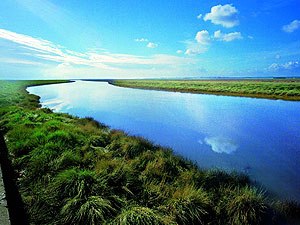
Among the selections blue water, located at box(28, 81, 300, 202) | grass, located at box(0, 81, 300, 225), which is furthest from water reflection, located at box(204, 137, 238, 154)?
grass, located at box(0, 81, 300, 225)

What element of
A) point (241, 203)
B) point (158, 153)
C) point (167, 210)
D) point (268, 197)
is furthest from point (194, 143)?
point (167, 210)

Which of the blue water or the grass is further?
the blue water

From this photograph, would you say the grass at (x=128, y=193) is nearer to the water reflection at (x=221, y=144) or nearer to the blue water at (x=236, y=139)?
the blue water at (x=236, y=139)

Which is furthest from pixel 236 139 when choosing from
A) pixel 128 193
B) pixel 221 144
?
pixel 128 193

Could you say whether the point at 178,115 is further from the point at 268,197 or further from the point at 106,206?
the point at 106,206

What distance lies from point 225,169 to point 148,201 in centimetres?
448

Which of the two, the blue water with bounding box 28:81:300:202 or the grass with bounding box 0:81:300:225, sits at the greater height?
the grass with bounding box 0:81:300:225

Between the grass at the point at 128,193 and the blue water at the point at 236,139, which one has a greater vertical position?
the grass at the point at 128,193

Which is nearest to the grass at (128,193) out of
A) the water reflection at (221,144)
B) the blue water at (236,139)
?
the blue water at (236,139)

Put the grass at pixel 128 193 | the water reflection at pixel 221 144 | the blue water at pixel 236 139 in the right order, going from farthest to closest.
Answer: the water reflection at pixel 221 144 → the blue water at pixel 236 139 → the grass at pixel 128 193

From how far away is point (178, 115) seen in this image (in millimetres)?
22891

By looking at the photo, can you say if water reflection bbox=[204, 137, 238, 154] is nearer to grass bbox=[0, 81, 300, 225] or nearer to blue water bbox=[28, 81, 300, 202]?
blue water bbox=[28, 81, 300, 202]

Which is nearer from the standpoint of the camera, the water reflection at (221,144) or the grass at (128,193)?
the grass at (128,193)

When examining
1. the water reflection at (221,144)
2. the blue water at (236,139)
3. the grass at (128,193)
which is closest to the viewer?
the grass at (128,193)
